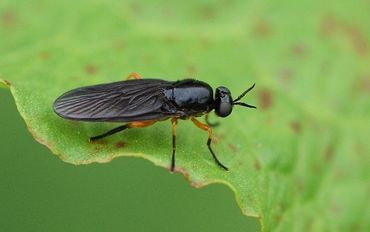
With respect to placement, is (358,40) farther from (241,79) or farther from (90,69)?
(90,69)

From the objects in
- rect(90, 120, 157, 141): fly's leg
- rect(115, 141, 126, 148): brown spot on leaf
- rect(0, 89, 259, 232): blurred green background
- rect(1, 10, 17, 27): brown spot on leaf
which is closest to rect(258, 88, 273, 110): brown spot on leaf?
rect(0, 89, 259, 232): blurred green background

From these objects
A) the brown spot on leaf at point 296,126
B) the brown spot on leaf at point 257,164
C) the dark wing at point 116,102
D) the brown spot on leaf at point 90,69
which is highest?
the brown spot on leaf at point 90,69

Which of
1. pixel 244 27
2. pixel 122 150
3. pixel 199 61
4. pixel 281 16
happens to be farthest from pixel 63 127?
pixel 281 16

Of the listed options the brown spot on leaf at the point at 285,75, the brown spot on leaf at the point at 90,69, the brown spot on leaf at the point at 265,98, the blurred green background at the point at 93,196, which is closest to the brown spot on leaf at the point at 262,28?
the brown spot on leaf at the point at 285,75

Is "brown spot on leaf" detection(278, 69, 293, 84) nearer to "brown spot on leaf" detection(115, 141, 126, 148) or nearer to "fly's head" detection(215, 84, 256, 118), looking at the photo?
"fly's head" detection(215, 84, 256, 118)

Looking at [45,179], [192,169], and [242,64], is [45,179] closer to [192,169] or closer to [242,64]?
[192,169]

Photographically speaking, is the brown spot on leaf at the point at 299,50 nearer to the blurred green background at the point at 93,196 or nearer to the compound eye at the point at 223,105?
the compound eye at the point at 223,105
